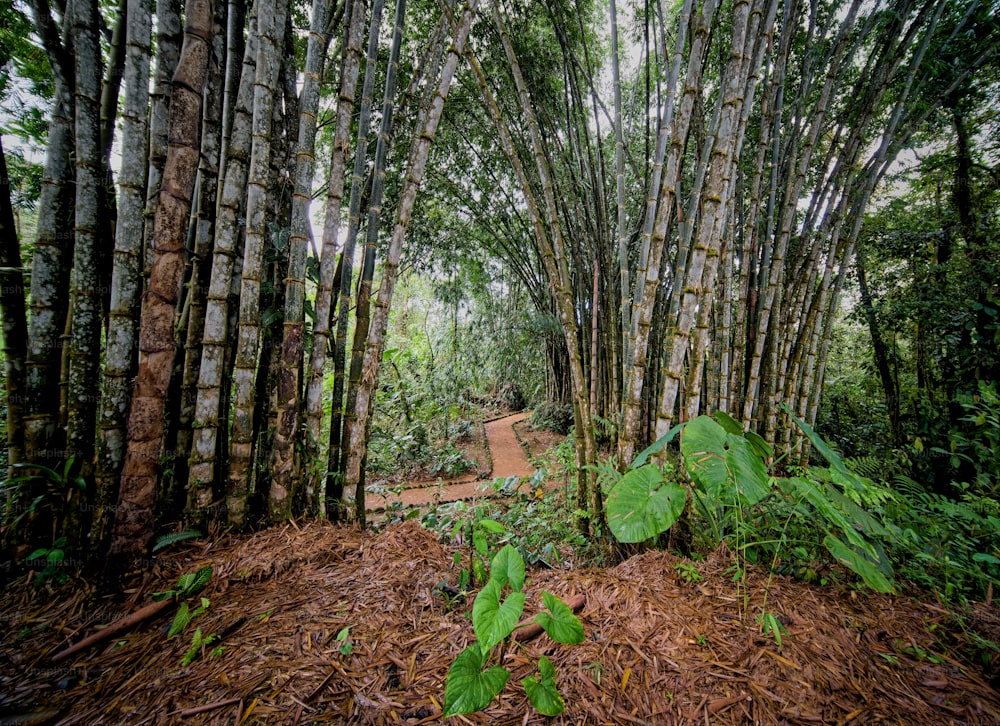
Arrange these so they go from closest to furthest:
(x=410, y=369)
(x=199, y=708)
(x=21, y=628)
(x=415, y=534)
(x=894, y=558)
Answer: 1. (x=199, y=708)
2. (x=21, y=628)
3. (x=894, y=558)
4. (x=415, y=534)
5. (x=410, y=369)

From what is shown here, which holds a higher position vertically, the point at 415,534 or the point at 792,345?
the point at 792,345

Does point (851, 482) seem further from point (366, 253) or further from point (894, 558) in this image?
point (366, 253)

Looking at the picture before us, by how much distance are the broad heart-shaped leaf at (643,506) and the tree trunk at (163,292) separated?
5.15 feet

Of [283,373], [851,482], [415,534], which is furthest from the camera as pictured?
[415,534]

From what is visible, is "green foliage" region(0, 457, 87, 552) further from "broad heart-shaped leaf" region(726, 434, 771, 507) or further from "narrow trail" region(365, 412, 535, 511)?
"broad heart-shaped leaf" region(726, 434, 771, 507)

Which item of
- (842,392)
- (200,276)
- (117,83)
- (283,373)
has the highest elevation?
(117,83)

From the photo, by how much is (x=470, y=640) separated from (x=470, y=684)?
11.1 inches

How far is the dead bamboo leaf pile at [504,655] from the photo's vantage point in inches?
33.1

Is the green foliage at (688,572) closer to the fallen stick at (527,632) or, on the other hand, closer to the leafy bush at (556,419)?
the fallen stick at (527,632)

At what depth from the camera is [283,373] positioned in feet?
5.14

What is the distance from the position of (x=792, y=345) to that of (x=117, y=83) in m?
4.52

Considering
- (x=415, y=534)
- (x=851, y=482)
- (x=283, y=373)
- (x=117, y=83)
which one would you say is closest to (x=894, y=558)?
(x=851, y=482)

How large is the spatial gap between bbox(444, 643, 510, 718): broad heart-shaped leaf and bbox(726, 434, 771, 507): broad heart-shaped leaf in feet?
2.61

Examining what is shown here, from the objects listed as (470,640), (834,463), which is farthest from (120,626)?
(834,463)
